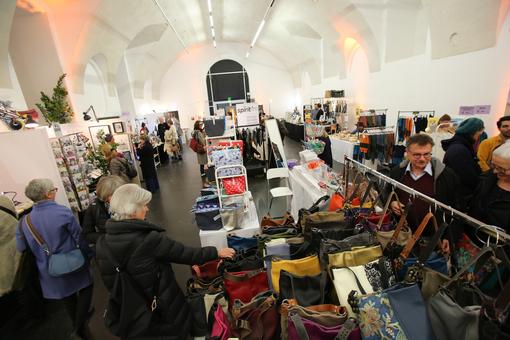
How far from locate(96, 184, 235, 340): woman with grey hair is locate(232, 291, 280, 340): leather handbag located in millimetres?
474

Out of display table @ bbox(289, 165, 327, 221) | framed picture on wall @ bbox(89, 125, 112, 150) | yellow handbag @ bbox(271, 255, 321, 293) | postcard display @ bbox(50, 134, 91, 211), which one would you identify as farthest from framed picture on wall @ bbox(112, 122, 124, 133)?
yellow handbag @ bbox(271, 255, 321, 293)

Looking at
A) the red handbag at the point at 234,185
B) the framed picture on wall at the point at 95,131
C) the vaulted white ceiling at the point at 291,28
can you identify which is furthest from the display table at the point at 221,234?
the framed picture on wall at the point at 95,131

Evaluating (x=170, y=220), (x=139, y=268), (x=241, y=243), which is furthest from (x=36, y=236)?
(x=170, y=220)

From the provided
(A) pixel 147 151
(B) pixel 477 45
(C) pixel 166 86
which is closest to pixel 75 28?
(A) pixel 147 151

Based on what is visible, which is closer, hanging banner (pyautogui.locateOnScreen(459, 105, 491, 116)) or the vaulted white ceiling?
hanging banner (pyautogui.locateOnScreen(459, 105, 491, 116))

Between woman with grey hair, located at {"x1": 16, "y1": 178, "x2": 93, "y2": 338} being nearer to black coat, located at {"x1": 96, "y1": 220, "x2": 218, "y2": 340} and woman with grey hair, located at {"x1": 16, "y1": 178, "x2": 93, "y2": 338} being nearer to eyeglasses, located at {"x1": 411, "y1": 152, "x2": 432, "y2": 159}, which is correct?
black coat, located at {"x1": 96, "y1": 220, "x2": 218, "y2": 340}

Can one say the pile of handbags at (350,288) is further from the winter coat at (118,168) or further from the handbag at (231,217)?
the winter coat at (118,168)

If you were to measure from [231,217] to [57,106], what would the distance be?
4.69 m

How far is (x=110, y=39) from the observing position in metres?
7.17

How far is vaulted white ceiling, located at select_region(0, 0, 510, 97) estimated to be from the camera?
478 centimetres

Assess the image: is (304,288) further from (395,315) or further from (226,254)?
(226,254)

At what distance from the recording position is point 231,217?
10.4ft

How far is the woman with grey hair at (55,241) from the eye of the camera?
6.79ft

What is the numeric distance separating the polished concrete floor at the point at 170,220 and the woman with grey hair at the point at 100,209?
1052 mm
